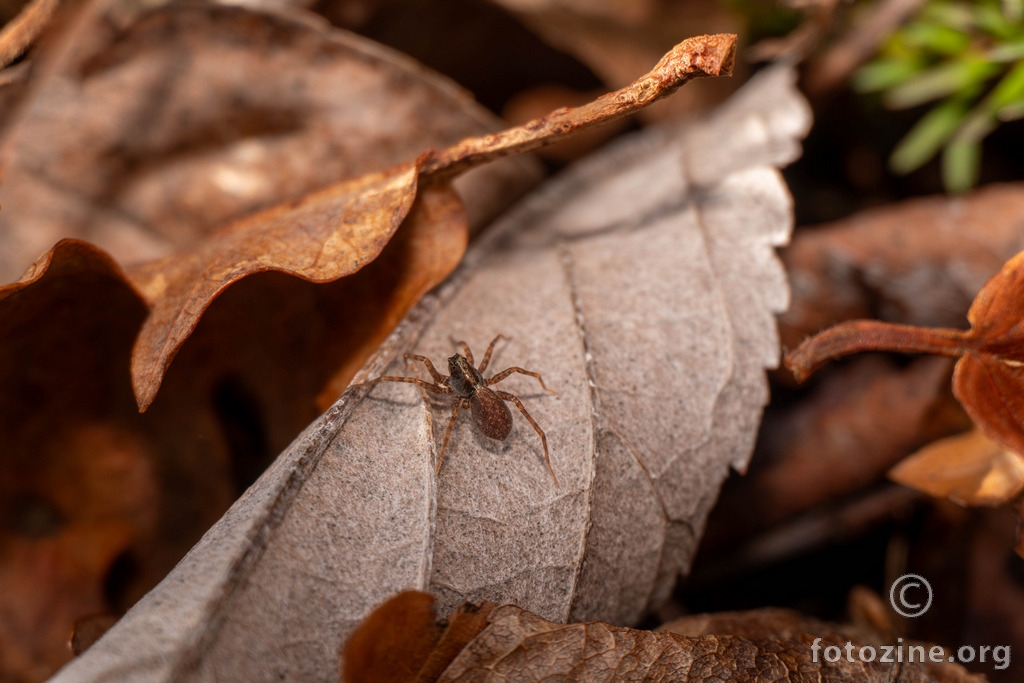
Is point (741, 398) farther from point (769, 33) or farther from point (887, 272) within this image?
point (769, 33)

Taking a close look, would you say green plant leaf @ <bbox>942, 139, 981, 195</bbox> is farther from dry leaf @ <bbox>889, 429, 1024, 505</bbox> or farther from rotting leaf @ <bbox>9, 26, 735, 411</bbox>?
rotting leaf @ <bbox>9, 26, 735, 411</bbox>

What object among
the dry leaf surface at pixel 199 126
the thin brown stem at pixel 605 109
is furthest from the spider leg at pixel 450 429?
the dry leaf surface at pixel 199 126

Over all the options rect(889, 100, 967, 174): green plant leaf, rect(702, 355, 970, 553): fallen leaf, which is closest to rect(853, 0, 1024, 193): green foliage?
rect(889, 100, 967, 174): green plant leaf

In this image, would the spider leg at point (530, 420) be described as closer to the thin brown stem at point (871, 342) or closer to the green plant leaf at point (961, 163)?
the thin brown stem at point (871, 342)

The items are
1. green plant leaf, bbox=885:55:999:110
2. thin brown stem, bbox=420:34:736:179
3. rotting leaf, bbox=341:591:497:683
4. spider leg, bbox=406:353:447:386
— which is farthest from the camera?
green plant leaf, bbox=885:55:999:110

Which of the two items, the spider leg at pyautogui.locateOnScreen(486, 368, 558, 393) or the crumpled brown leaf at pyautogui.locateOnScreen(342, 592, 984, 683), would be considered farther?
the spider leg at pyautogui.locateOnScreen(486, 368, 558, 393)

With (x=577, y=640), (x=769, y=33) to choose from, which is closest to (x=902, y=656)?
(x=577, y=640)

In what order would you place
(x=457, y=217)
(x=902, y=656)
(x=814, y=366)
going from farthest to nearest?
1. (x=457, y=217)
2. (x=814, y=366)
3. (x=902, y=656)
